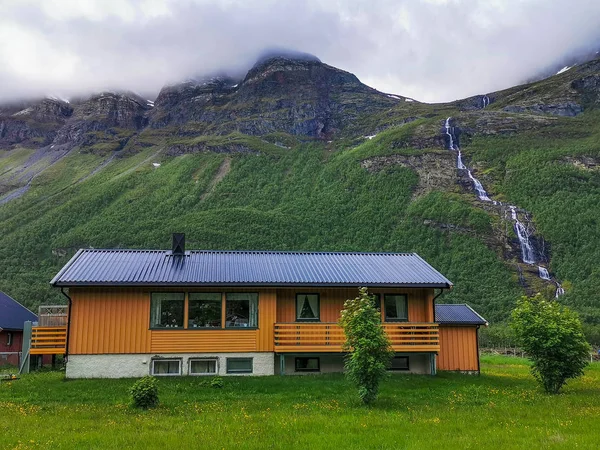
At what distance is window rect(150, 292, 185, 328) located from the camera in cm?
2312

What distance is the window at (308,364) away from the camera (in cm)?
2378

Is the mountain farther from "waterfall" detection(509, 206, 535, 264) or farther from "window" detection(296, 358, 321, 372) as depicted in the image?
"window" detection(296, 358, 321, 372)

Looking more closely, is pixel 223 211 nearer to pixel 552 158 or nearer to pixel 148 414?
pixel 552 158

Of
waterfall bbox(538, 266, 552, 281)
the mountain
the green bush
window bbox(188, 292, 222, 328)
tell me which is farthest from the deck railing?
waterfall bbox(538, 266, 552, 281)

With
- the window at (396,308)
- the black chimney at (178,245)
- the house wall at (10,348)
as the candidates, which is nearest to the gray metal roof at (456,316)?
the window at (396,308)

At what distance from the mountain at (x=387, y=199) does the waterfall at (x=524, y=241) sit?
0.22 metres

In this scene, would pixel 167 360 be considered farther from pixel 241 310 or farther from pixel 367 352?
pixel 367 352

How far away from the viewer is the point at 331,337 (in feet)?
75.4

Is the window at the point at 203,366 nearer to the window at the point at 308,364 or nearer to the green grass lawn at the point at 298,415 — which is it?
the green grass lawn at the point at 298,415

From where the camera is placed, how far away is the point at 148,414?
14.8m

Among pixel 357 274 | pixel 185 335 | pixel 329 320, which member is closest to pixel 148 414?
pixel 185 335

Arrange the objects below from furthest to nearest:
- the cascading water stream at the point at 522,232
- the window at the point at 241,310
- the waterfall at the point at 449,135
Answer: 1. the waterfall at the point at 449,135
2. the cascading water stream at the point at 522,232
3. the window at the point at 241,310

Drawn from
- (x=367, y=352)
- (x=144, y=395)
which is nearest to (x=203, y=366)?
(x=144, y=395)

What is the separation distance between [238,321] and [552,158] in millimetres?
102413
